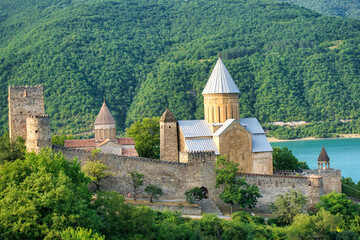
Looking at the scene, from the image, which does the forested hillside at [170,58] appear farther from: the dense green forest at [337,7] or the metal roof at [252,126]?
the dense green forest at [337,7]

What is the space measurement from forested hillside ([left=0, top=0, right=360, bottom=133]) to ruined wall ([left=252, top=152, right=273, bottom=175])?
2602 cm

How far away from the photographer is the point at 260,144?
28156 mm

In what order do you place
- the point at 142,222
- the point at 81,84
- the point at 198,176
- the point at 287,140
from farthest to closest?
the point at 287,140 → the point at 81,84 → the point at 198,176 → the point at 142,222

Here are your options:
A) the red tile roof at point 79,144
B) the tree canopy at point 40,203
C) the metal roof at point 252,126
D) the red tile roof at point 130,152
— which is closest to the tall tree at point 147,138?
the red tile roof at point 130,152

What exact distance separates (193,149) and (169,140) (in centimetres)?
142

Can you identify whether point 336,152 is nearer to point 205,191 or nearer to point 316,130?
point 316,130

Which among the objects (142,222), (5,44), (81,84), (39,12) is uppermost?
(39,12)

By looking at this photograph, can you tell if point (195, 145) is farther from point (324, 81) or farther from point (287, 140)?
point (324, 81)

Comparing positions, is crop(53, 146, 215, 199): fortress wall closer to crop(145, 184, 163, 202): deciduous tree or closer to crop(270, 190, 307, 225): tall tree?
crop(145, 184, 163, 202): deciduous tree

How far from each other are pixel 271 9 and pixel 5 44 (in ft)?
173

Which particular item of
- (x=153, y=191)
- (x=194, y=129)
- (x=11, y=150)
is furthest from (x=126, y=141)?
(x=11, y=150)

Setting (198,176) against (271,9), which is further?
(271,9)

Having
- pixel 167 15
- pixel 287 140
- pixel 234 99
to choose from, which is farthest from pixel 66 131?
pixel 167 15

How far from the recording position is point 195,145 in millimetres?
26953
